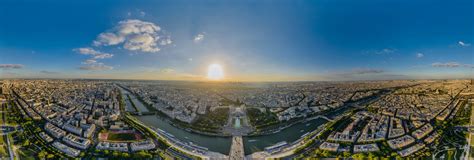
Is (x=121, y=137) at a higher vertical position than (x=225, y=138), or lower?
higher

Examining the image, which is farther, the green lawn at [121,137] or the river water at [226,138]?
the river water at [226,138]

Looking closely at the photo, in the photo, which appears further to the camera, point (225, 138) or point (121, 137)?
point (225, 138)

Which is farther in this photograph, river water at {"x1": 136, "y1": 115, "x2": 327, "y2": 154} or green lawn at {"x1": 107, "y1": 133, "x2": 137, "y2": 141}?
river water at {"x1": 136, "y1": 115, "x2": 327, "y2": 154}

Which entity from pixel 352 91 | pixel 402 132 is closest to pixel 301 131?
pixel 402 132

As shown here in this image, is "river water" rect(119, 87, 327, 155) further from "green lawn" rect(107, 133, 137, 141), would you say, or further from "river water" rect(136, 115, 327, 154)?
"green lawn" rect(107, 133, 137, 141)

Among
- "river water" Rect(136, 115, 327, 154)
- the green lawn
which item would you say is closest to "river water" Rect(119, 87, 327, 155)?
"river water" Rect(136, 115, 327, 154)

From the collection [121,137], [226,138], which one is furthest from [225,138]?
[121,137]

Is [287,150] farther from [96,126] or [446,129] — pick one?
[446,129]

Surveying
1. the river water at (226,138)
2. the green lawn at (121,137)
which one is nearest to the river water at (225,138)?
the river water at (226,138)

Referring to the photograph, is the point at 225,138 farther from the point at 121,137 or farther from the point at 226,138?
the point at 121,137

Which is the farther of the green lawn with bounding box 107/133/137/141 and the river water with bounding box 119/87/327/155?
the river water with bounding box 119/87/327/155

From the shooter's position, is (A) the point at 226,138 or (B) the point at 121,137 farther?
(A) the point at 226,138

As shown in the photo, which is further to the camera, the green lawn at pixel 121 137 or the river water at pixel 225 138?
the river water at pixel 225 138

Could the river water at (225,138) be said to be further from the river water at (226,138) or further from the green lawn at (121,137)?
the green lawn at (121,137)
